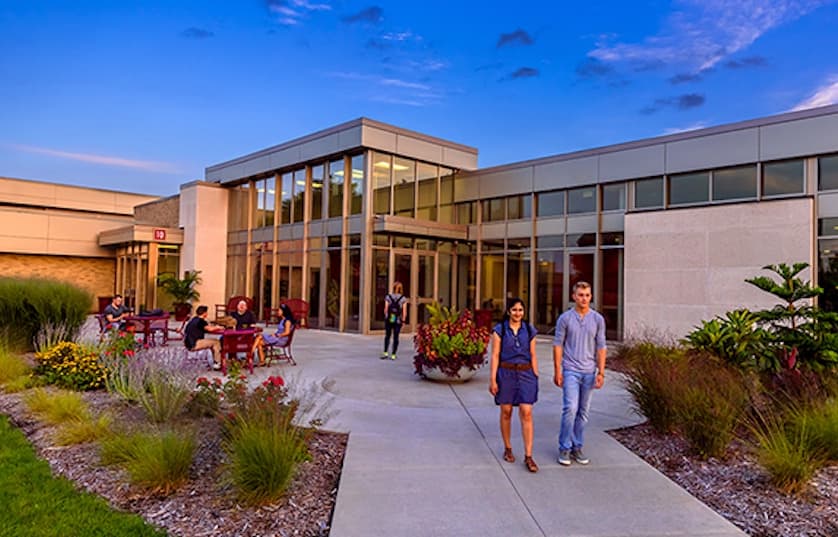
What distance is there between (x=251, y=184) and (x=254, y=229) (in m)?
1.98

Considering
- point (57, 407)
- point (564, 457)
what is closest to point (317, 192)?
point (57, 407)

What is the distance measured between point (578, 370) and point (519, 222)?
13.9 metres

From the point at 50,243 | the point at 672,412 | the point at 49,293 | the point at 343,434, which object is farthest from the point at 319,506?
the point at 50,243

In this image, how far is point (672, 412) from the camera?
245 inches

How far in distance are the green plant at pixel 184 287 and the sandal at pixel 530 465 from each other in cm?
2105

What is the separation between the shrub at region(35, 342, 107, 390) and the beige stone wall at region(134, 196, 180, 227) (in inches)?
Result: 742

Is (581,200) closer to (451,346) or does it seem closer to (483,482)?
(451,346)

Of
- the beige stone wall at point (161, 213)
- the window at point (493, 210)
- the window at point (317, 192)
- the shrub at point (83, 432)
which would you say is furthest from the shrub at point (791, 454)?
the beige stone wall at point (161, 213)

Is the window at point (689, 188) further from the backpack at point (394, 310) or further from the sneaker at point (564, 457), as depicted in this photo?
the sneaker at point (564, 457)

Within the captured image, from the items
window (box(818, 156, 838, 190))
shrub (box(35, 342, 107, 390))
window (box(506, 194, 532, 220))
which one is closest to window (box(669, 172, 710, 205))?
window (box(818, 156, 838, 190))

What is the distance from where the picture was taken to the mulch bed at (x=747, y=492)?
4367 mm

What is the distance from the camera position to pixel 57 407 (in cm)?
673

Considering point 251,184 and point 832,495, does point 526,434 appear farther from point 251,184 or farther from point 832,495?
point 251,184

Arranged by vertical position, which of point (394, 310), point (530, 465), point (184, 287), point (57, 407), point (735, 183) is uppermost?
point (735, 183)
